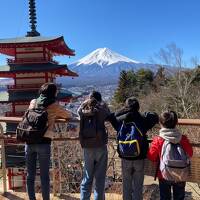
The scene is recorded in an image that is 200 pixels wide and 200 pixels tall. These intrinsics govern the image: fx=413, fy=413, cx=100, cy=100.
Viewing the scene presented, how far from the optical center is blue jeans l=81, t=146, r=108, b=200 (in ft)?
16.5

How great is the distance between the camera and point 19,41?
2466 centimetres

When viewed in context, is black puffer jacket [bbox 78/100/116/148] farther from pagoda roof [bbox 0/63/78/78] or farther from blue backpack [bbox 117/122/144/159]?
pagoda roof [bbox 0/63/78/78]

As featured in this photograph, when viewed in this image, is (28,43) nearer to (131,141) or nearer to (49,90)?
(49,90)

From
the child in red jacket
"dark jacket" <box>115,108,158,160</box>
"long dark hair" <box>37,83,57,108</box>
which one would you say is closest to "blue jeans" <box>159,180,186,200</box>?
the child in red jacket

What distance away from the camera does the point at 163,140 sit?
4719 millimetres

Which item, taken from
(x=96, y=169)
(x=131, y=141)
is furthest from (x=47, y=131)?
(x=131, y=141)

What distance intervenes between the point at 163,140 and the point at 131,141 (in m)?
0.37

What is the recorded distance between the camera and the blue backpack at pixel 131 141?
478cm

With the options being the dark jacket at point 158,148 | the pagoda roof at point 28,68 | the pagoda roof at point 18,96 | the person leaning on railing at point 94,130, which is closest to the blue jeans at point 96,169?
the person leaning on railing at point 94,130

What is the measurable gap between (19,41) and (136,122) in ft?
68.4

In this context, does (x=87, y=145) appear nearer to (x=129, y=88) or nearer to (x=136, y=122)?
(x=136, y=122)

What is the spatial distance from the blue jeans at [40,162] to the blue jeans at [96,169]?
0.46 m

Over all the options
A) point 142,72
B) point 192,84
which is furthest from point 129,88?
point 192,84

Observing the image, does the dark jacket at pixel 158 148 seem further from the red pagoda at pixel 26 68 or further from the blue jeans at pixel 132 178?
the red pagoda at pixel 26 68
